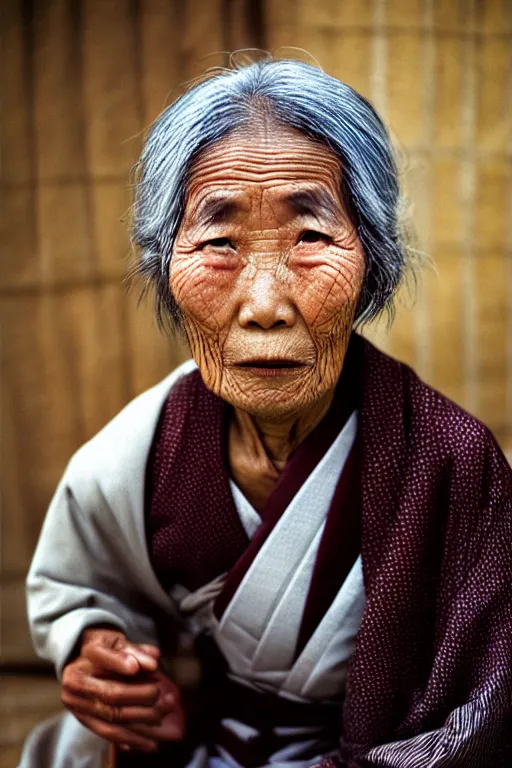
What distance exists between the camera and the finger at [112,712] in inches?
59.9

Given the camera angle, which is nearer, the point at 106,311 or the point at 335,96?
the point at 335,96

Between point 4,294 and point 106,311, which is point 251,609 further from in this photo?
point 4,294

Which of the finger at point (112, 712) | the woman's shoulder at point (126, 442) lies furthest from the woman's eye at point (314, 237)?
the finger at point (112, 712)

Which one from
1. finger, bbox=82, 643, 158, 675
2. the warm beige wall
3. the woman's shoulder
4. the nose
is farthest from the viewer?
the warm beige wall

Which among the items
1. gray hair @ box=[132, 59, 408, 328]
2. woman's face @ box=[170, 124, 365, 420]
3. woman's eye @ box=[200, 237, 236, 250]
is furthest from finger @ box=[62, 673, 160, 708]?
woman's eye @ box=[200, 237, 236, 250]

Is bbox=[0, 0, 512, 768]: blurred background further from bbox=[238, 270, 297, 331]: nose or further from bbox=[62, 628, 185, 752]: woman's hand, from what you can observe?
bbox=[238, 270, 297, 331]: nose

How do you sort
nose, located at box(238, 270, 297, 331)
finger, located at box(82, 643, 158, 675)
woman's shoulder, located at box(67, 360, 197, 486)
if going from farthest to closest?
woman's shoulder, located at box(67, 360, 197, 486), finger, located at box(82, 643, 158, 675), nose, located at box(238, 270, 297, 331)

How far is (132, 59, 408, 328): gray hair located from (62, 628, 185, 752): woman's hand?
0.61 meters

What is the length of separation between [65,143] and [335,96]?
1161mm

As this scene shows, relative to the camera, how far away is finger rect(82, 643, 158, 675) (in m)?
1.47

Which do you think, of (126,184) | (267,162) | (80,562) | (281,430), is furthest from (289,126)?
(126,184)

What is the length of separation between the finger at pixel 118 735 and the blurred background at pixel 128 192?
0.59m

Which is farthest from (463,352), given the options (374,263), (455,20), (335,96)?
(335,96)

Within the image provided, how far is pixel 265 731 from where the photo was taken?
64.0 inches
